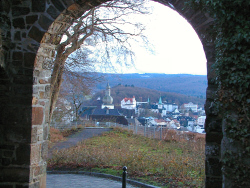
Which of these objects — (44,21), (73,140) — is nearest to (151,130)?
(73,140)

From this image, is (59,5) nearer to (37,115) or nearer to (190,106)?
(37,115)

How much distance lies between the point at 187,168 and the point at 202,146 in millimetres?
5051

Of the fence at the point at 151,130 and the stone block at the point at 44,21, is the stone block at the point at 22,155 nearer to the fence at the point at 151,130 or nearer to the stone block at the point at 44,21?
the stone block at the point at 44,21

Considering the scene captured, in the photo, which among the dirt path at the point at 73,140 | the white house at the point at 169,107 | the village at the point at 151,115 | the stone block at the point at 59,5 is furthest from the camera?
the white house at the point at 169,107

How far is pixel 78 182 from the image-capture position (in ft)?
24.6

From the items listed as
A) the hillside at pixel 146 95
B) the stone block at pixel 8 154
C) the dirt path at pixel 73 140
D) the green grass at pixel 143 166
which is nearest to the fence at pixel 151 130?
the dirt path at pixel 73 140

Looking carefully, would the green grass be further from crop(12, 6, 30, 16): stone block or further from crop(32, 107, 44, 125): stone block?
crop(12, 6, 30, 16): stone block

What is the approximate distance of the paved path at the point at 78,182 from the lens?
7.17 metres

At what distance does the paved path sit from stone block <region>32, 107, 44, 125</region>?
273cm

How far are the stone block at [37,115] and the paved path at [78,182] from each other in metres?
2.73

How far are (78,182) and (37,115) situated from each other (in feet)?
10.4

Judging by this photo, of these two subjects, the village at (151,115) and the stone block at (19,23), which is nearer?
the stone block at (19,23)

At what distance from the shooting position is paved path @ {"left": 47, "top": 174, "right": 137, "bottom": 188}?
7168 millimetres

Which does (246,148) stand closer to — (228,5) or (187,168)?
(228,5)
